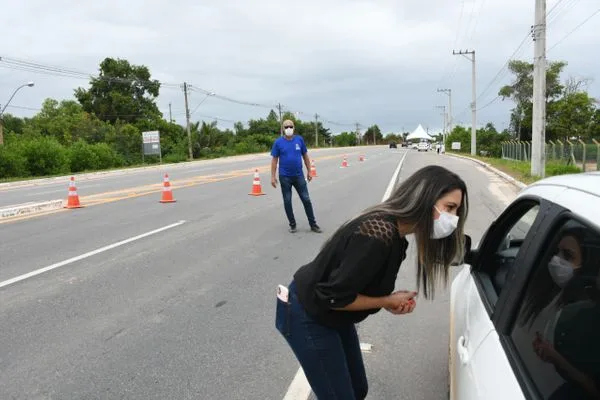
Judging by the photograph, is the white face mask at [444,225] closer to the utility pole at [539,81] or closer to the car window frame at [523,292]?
the car window frame at [523,292]

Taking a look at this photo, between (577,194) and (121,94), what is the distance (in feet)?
223

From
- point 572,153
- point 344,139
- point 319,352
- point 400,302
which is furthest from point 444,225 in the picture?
point 344,139

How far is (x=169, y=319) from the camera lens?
491 centimetres

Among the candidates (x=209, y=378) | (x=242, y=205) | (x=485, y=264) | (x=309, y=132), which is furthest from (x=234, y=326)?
(x=309, y=132)

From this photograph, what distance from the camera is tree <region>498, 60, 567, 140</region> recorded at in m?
51.0

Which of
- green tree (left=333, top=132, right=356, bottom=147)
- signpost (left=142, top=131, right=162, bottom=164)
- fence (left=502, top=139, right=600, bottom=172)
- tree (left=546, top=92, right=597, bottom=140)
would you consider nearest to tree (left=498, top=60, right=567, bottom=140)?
tree (left=546, top=92, right=597, bottom=140)

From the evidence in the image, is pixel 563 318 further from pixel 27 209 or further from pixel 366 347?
pixel 27 209

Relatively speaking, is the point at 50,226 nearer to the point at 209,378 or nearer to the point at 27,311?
the point at 27,311

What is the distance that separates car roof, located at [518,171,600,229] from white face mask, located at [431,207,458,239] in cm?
A: 37

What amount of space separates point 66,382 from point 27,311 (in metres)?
1.84

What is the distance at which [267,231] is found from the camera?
9.30 metres

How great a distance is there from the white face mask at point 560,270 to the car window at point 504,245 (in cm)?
71

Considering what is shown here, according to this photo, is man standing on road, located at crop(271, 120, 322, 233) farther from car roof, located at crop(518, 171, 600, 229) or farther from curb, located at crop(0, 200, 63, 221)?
car roof, located at crop(518, 171, 600, 229)

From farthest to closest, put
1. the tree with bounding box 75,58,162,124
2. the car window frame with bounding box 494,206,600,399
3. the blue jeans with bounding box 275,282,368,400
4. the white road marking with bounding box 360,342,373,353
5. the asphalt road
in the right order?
the tree with bounding box 75,58,162,124
the white road marking with bounding box 360,342,373,353
the asphalt road
the blue jeans with bounding box 275,282,368,400
the car window frame with bounding box 494,206,600,399
